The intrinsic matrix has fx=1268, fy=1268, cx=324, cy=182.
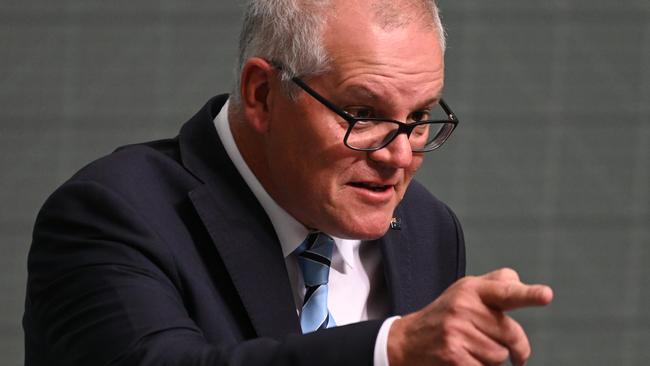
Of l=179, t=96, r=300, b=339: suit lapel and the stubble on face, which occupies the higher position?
the stubble on face

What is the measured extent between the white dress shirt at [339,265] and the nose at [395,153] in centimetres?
30

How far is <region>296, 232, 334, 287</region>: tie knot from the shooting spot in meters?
2.54

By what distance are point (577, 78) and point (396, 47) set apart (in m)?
2.84

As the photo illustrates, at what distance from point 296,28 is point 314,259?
489mm

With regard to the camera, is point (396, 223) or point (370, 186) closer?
point (370, 186)

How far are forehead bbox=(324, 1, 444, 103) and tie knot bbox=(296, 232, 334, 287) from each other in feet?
1.28

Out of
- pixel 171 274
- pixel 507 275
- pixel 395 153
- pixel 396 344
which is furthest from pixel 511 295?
pixel 171 274

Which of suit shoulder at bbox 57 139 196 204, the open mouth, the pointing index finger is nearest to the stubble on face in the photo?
the open mouth

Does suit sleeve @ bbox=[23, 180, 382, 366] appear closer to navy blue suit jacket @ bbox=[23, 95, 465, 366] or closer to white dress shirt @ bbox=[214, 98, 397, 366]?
navy blue suit jacket @ bbox=[23, 95, 465, 366]

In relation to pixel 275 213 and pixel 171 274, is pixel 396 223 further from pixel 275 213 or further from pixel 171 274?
pixel 171 274

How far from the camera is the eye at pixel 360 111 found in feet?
7.55

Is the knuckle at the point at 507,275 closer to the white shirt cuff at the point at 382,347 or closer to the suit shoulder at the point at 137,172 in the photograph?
the white shirt cuff at the point at 382,347

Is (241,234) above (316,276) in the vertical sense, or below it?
above

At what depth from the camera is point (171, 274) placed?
2254 millimetres
